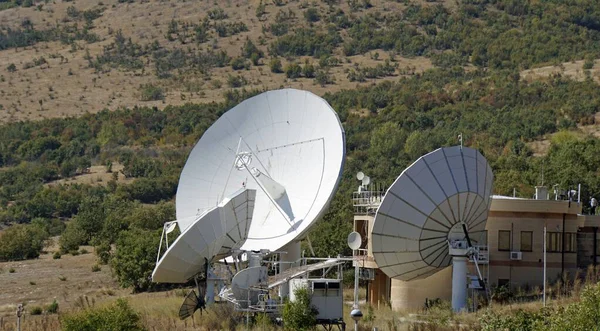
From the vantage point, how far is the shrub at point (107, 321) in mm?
56531

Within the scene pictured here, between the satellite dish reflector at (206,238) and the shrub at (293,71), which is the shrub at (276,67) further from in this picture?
the satellite dish reflector at (206,238)

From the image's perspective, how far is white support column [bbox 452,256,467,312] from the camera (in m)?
62.6

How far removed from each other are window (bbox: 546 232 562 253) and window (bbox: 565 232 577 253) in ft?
1.58

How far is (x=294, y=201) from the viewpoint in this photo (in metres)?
66.7

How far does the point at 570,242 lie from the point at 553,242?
4.37 feet

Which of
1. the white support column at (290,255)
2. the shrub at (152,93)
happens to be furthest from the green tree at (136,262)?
the shrub at (152,93)

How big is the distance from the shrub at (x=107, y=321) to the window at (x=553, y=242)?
22.8m

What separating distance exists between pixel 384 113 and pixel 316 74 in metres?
32.0

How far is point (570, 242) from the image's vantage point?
70.0 m

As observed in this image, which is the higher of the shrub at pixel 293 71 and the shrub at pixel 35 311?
the shrub at pixel 293 71

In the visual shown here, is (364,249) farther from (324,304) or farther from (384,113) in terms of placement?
(384,113)

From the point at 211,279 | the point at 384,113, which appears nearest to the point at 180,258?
the point at 211,279

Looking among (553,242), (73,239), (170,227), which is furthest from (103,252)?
(553,242)

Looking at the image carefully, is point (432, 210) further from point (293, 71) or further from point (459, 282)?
point (293, 71)
